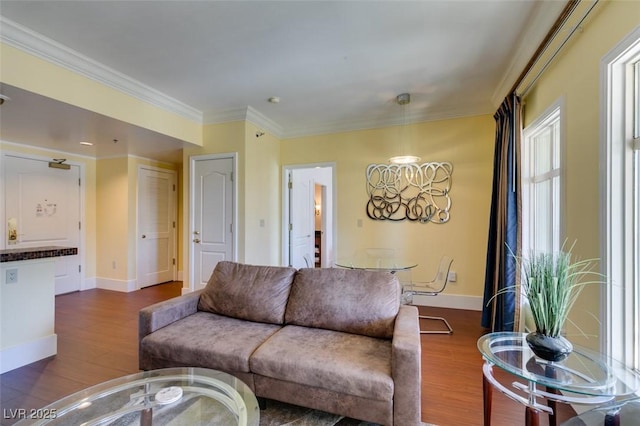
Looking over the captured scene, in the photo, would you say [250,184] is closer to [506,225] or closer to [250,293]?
[250,293]

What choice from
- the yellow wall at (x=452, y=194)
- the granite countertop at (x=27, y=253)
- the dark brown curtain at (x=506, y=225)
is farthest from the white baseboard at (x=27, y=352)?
the dark brown curtain at (x=506, y=225)

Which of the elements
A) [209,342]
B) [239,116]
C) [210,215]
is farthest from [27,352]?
[239,116]

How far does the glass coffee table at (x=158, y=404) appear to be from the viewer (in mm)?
1282

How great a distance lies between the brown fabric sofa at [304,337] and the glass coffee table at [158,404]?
0.26 metres

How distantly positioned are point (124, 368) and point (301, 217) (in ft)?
11.0

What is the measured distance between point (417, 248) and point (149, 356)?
10.9 feet

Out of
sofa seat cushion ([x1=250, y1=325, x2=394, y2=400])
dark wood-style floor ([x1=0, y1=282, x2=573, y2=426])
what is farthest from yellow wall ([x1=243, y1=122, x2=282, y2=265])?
sofa seat cushion ([x1=250, y1=325, x2=394, y2=400])

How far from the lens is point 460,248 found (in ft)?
12.6

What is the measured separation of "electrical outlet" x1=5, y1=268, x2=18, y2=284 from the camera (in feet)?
7.59

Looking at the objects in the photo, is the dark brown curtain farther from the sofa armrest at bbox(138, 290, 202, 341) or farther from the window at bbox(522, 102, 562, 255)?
the sofa armrest at bbox(138, 290, 202, 341)

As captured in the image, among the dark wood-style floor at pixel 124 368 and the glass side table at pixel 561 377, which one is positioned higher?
the glass side table at pixel 561 377

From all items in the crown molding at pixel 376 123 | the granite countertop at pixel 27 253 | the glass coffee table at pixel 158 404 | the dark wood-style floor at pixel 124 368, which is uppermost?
the crown molding at pixel 376 123

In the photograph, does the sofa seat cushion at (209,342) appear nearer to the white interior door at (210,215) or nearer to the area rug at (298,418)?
the area rug at (298,418)

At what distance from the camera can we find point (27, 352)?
239 centimetres
